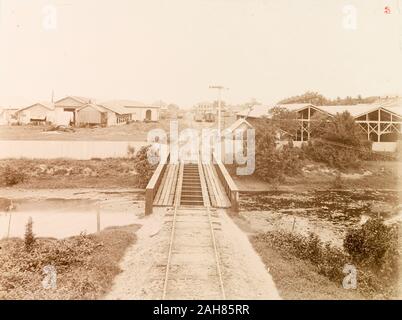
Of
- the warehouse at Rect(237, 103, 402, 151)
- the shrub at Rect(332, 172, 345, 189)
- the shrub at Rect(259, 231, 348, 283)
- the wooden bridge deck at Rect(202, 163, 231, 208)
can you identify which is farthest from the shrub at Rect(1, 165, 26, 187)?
the warehouse at Rect(237, 103, 402, 151)

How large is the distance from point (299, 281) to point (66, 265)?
646 centimetres

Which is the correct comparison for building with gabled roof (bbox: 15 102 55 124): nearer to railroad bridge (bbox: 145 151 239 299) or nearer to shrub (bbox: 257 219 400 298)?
railroad bridge (bbox: 145 151 239 299)

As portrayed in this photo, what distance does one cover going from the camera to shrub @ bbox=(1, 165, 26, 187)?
73.9 feet

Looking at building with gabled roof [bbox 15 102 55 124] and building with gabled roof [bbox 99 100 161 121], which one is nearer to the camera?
building with gabled roof [bbox 15 102 55 124]

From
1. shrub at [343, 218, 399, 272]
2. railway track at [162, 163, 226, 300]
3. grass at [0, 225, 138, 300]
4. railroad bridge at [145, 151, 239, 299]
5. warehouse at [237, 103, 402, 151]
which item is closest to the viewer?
railway track at [162, 163, 226, 300]

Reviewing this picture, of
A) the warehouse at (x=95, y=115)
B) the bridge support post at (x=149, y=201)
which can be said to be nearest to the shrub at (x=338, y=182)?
the bridge support post at (x=149, y=201)

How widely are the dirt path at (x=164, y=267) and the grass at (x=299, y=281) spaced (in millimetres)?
245

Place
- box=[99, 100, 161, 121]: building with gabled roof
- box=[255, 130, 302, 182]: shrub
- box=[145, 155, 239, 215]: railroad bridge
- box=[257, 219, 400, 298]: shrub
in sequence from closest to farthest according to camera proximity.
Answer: box=[257, 219, 400, 298]: shrub → box=[145, 155, 239, 215]: railroad bridge → box=[255, 130, 302, 182]: shrub → box=[99, 100, 161, 121]: building with gabled roof

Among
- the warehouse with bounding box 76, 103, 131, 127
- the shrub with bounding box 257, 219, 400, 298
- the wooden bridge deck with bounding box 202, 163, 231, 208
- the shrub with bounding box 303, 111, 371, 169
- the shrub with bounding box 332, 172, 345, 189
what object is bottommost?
the shrub with bounding box 257, 219, 400, 298

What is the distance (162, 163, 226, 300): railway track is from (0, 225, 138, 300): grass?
1.57m

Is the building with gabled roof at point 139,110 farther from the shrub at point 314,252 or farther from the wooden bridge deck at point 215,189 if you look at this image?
the shrub at point 314,252

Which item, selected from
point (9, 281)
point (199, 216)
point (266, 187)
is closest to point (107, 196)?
point (199, 216)

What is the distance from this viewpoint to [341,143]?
85.2ft
